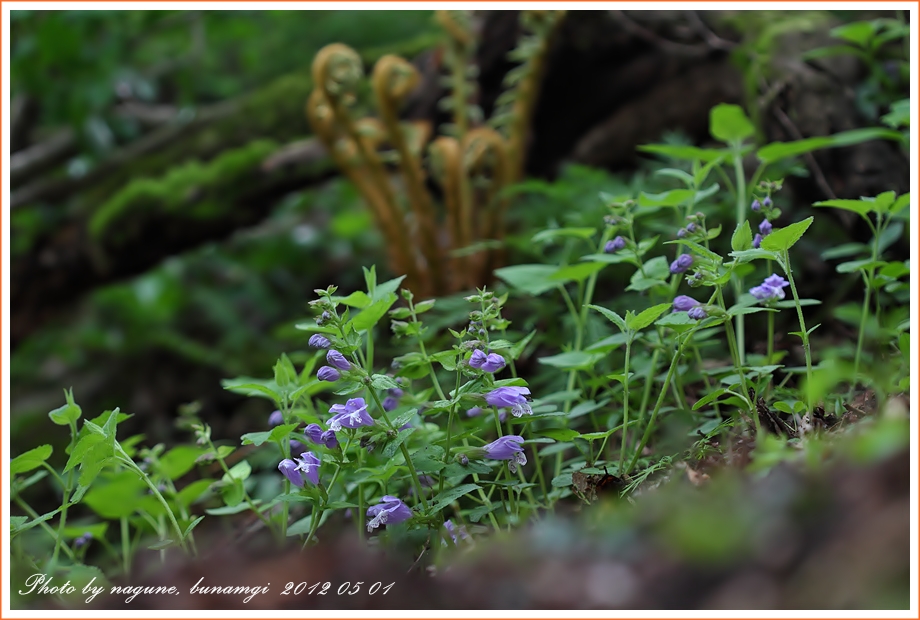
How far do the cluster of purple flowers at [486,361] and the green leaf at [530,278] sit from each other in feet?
1.30

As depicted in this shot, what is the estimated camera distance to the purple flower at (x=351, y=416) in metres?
0.94

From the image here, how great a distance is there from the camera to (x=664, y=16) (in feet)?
9.25

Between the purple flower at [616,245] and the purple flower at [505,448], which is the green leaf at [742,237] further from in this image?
the purple flower at [505,448]

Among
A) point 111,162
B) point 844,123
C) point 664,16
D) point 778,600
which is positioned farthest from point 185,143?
point 778,600

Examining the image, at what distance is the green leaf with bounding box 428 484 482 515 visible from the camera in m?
0.93

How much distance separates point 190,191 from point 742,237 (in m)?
2.86

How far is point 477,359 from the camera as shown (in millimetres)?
947

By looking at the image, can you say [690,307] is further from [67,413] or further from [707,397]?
[67,413]

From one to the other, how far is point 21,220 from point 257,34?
5.97ft

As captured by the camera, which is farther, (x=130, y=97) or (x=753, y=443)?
(x=130, y=97)

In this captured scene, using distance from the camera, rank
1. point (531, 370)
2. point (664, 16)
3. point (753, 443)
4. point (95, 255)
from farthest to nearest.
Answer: point (95, 255), point (664, 16), point (531, 370), point (753, 443)

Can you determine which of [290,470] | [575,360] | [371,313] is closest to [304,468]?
[290,470]

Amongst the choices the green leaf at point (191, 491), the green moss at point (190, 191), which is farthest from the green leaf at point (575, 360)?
the green moss at point (190, 191)

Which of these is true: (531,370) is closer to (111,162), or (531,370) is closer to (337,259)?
(337,259)
